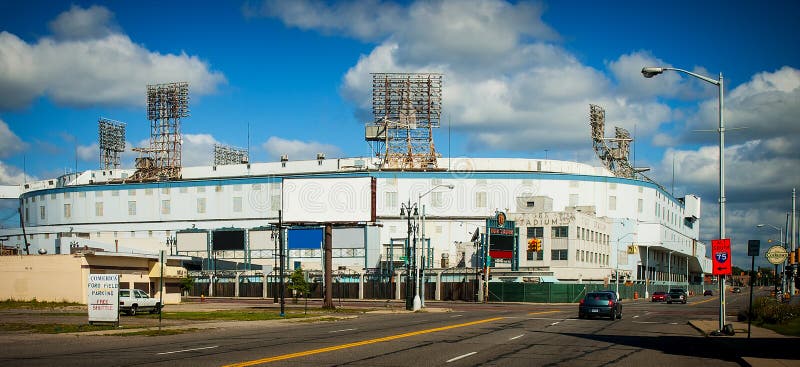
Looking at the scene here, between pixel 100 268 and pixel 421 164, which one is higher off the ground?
pixel 421 164

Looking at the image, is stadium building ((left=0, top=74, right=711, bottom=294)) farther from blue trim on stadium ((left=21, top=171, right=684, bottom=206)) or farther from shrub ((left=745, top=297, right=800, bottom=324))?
shrub ((left=745, top=297, right=800, bottom=324))

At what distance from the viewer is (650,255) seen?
150 metres

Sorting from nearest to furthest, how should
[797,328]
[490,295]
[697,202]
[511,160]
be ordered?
[797,328]
[490,295]
[511,160]
[697,202]

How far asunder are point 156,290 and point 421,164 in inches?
2944

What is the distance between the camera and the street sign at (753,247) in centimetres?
2877

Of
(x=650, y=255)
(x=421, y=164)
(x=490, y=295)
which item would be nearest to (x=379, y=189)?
(x=421, y=164)

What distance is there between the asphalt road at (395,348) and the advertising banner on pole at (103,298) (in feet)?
12.2

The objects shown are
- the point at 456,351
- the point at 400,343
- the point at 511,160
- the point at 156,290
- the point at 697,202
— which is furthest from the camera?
the point at 697,202

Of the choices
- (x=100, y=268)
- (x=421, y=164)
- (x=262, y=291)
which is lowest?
(x=262, y=291)

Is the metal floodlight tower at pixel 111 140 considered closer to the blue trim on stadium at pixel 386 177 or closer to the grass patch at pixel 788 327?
the blue trim on stadium at pixel 386 177

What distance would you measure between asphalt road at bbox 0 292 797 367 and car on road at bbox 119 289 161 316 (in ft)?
48.1

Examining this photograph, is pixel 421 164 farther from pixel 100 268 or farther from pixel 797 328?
pixel 797 328

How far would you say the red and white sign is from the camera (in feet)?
101

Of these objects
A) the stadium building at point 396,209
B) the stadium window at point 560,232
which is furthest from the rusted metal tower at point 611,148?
the stadium window at point 560,232
